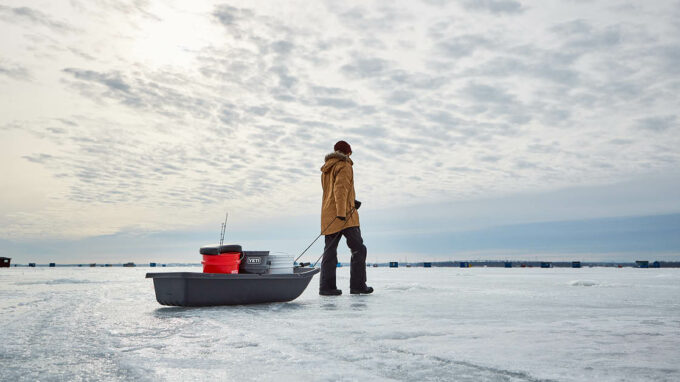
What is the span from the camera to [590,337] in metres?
3.59

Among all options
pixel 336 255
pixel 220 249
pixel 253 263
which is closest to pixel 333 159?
pixel 336 255

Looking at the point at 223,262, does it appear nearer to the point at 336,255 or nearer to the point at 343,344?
the point at 336,255

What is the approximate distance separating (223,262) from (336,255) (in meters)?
2.38

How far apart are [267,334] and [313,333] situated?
37 centimetres

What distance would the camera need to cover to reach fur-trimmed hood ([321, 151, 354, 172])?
7.91 metres

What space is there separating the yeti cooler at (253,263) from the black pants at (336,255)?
5.57 ft

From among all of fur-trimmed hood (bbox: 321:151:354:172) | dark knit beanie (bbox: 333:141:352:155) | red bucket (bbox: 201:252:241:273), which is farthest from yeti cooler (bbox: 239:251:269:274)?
dark knit beanie (bbox: 333:141:352:155)

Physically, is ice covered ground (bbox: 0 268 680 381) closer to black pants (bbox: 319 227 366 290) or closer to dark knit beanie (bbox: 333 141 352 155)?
black pants (bbox: 319 227 366 290)

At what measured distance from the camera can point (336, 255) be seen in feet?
26.0

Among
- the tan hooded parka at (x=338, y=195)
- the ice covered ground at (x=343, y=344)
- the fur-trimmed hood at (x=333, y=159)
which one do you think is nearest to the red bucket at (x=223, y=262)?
the ice covered ground at (x=343, y=344)

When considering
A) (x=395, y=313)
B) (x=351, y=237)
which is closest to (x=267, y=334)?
(x=395, y=313)

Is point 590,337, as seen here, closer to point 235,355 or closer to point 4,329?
point 235,355

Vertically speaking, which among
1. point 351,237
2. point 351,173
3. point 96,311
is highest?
point 351,173

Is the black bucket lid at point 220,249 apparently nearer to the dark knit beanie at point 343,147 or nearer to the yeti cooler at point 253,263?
the yeti cooler at point 253,263
